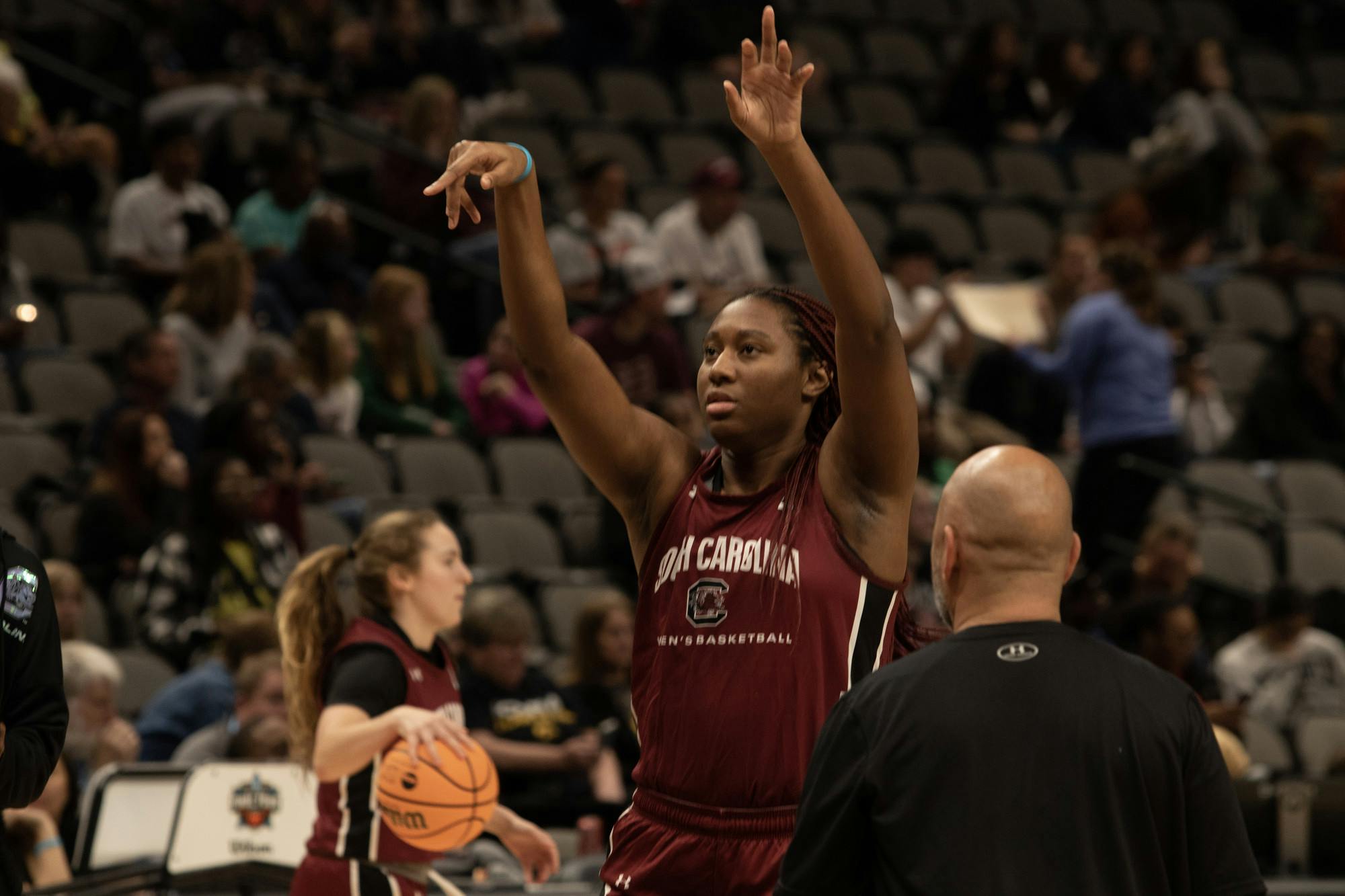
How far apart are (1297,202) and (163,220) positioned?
765 centimetres

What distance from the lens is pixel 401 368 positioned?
949cm

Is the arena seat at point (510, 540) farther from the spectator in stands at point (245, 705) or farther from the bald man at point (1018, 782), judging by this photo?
the bald man at point (1018, 782)

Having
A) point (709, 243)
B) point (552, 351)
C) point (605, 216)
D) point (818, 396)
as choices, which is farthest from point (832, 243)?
point (709, 243)

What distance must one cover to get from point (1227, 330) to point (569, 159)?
429 cm

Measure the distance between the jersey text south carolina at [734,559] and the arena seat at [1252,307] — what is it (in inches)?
393

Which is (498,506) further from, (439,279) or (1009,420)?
(1009,420)

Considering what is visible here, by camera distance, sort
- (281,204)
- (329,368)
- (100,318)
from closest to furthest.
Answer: (329,368) → (100,318) → (281,204)

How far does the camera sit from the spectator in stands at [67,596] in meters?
6.61

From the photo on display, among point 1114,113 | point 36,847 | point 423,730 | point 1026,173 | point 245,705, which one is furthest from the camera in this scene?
point 1114,113

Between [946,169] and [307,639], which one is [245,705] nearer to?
[307,639]

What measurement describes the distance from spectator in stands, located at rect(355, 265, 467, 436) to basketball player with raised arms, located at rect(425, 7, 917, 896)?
19.2ft

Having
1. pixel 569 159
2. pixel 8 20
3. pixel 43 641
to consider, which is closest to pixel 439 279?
pixel 569 159

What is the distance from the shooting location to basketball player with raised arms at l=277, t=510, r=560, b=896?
4.35 meters

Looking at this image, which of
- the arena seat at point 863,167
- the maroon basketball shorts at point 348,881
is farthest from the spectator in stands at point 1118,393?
the maroon basketball shorts at point 348,881
